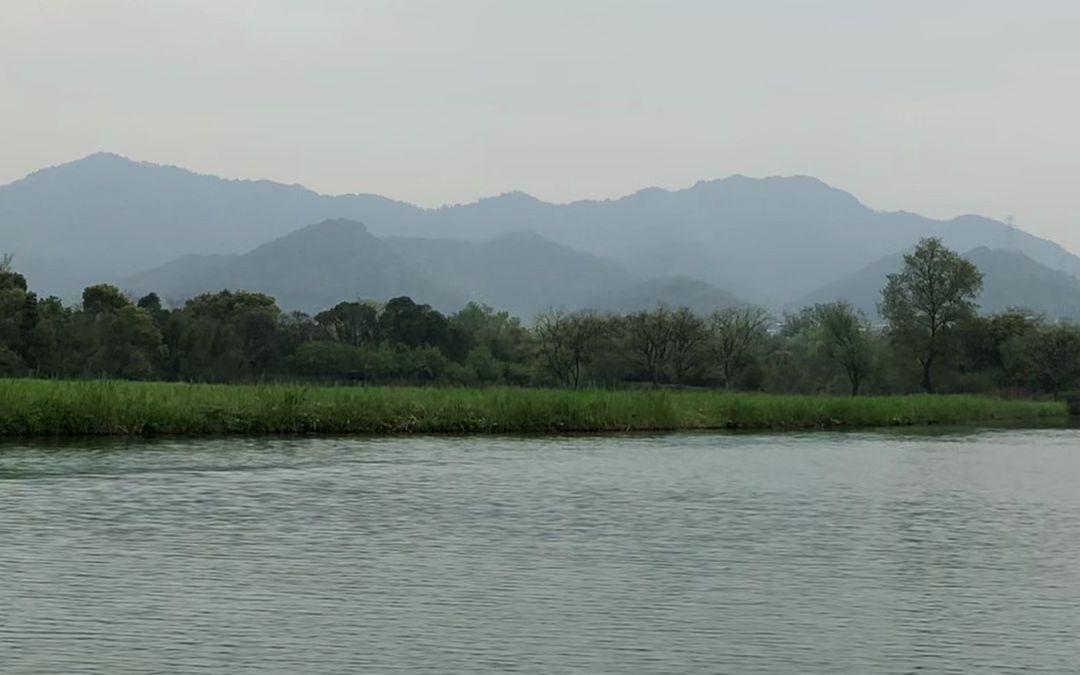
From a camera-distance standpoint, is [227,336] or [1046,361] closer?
[227,336]

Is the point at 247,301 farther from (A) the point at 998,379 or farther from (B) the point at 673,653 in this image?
(B) the point at 673,653

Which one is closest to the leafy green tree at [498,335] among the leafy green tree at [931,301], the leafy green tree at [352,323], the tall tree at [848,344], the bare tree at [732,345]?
the leafy green tree at [352,323]

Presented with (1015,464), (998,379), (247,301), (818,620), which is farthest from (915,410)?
(818,620)

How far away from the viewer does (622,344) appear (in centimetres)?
7538

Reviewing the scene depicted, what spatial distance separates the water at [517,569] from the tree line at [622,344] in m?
39.1

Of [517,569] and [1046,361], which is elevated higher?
[1046,361]

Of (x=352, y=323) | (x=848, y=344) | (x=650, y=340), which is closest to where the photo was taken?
(x=650, y=340)

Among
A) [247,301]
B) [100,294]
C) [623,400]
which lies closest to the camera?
[623,400]

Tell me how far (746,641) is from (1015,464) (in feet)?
72.2

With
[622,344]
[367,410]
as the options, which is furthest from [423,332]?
[367,410]

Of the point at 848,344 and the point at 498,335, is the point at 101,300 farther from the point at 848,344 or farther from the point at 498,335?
the point at 848,344

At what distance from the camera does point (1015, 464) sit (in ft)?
99.9

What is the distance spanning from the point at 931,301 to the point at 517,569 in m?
70.7

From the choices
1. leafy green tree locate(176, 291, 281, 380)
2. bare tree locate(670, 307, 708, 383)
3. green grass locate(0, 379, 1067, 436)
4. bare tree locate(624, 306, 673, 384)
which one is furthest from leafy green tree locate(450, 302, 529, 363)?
green grass locate(0, 379, 1067, 436)
